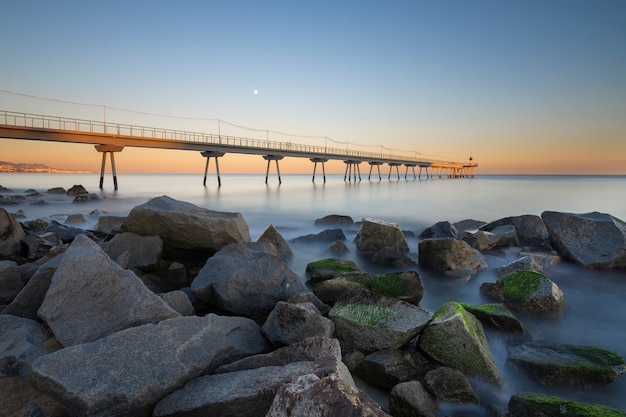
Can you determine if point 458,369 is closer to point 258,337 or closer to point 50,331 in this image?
point 258,337

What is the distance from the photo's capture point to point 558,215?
8586 mm

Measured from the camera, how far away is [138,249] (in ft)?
20.4

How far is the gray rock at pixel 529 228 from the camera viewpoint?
1041cm

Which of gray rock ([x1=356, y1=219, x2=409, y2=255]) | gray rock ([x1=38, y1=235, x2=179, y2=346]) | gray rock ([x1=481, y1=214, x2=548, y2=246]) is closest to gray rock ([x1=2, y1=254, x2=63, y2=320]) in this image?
gray rock ([x1=38, y1=235, x2=179, y2=346])

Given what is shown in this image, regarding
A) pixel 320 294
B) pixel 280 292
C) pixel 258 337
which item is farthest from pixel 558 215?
pixel 258 337

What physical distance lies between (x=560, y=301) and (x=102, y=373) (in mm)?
6077

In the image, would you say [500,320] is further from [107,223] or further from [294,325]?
[107,223]

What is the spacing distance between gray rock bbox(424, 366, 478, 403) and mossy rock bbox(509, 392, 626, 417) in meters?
0.36

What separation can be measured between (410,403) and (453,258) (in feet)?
16.7

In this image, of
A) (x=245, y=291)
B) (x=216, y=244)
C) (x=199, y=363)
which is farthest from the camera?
(x=216, y=244)

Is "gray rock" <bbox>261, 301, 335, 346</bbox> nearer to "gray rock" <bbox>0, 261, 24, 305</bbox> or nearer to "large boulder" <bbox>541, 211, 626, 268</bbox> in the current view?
"gray rock" <bbox>0, 261, 24, 305</bbox>

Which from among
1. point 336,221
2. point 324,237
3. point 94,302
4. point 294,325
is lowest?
point 336,221

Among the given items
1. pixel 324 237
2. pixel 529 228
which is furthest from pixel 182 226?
pixel 529 228

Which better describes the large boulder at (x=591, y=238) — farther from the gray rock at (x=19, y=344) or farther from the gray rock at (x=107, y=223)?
the gray rock at (x=107, y=223)
